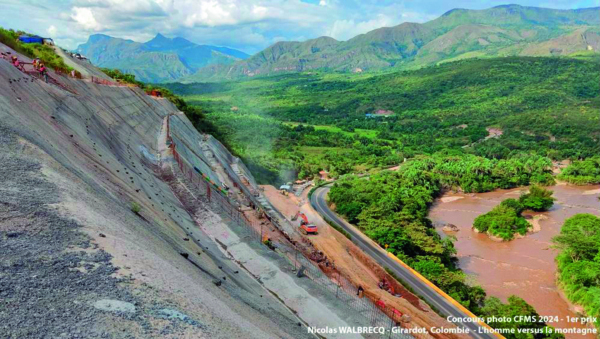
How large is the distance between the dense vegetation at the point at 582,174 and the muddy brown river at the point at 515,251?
361 centimetres

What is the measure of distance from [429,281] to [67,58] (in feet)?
145

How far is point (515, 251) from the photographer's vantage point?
4456 cm

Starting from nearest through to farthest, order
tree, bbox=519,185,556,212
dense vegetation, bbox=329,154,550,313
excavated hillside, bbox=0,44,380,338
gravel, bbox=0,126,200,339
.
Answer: gravel, bbox=0,126,200,339 < excavated hillside, bbox=0,44,380,338 < dense vegetation, bbox=329,154,550,313 < tree, bbox=519,185,556,212

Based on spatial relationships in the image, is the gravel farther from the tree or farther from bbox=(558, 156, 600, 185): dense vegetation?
bbox=(558, 156, 600, 185): dense vegetation

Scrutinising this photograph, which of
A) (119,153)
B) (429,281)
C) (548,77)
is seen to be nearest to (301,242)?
(429,281)

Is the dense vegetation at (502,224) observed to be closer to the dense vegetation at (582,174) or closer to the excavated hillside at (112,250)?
the dense vegetation at (582,174)

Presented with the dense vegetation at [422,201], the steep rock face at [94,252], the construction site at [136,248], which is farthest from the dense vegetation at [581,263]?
A: the steep rock face at [94,252]

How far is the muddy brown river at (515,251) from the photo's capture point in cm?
3453

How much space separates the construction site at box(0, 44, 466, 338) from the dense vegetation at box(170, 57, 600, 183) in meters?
35.5

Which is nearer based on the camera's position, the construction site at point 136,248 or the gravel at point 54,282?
the gravel at point 54,282

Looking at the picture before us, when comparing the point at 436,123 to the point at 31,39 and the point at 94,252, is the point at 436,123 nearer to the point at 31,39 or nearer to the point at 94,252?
the point at 31,39

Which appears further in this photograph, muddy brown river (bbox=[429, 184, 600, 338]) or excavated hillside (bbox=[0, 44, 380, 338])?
muddy brown river (bbox=[429, 184, 600, 338])

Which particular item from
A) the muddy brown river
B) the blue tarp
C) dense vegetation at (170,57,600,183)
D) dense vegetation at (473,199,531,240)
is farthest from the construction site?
dense vegetation at (170,57,600,183)

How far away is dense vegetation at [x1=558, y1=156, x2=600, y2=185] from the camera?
242ft
